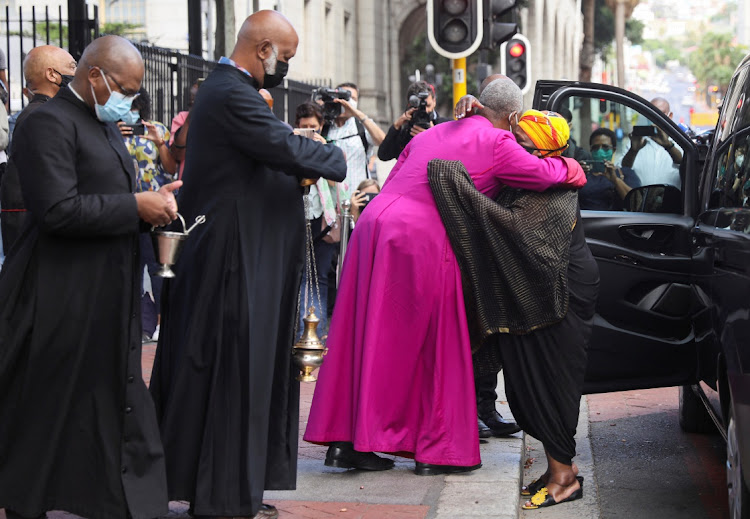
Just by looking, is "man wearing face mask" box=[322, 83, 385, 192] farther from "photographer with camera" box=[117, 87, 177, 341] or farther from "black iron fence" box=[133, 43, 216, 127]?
"black iron fence" box=[133, 43, 216, 127]

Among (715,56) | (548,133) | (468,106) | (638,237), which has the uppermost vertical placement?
(715,56)

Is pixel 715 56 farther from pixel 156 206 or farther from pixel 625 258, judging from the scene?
pixel 156 206

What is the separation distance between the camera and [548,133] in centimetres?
560

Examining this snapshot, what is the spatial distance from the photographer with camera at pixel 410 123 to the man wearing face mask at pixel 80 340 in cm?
375

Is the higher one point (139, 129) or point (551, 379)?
point (139, 129)

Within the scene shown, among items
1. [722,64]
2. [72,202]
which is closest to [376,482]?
[72,202]

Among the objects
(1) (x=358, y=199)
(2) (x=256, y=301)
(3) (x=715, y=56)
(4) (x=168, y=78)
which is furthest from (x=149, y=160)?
(3) (x=715, y=56)

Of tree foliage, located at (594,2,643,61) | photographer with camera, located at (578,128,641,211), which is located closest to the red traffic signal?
photographer with camera, located at (578,128,641,211)

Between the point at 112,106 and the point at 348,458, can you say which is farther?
the point at 348,458

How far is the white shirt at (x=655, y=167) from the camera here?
6.73 metres

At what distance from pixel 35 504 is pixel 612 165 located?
375 cm

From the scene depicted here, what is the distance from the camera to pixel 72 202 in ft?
13.8

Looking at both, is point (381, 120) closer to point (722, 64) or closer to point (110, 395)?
point (110, 395)

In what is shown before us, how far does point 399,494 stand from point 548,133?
5.65ft
